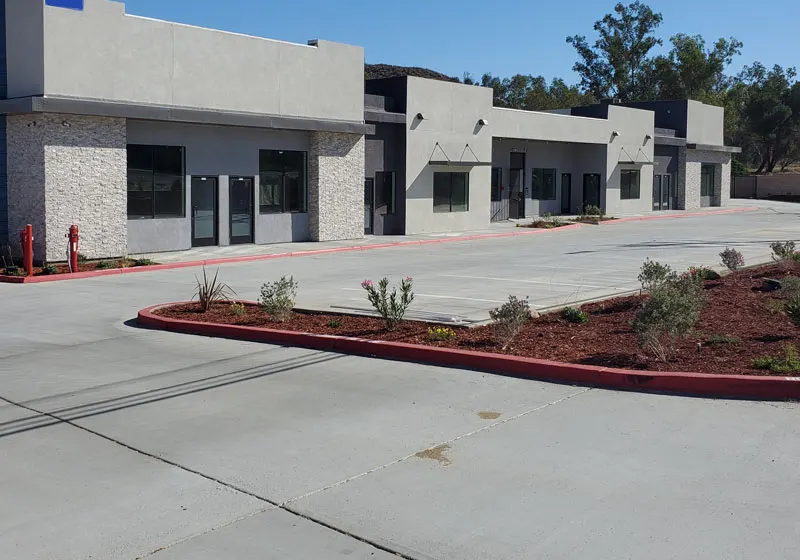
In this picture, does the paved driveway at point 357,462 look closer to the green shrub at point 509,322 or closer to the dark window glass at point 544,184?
the green shrub at point 509,322

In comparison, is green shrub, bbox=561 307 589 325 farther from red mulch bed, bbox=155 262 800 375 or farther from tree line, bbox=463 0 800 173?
tree line, bbox=463 0 800 173

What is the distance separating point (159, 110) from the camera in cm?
2439

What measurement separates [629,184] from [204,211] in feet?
97.7

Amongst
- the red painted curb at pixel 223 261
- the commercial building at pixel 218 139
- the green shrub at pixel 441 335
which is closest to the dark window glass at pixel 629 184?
the commercial building at pixel 218 139

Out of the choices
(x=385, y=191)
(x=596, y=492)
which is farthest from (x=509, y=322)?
(x=385, y=191)

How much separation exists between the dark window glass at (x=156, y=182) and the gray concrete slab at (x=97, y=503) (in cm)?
1847

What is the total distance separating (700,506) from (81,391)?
6.26 m

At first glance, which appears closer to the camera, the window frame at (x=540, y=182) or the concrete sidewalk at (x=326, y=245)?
the concrete sidewalk at (x=326, y=245)

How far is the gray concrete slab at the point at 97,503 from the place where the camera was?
211 inches

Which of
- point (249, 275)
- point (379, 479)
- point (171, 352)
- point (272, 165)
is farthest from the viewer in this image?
point (272, 165)

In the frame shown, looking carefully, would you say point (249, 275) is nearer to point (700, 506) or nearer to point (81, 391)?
point (81, 391)

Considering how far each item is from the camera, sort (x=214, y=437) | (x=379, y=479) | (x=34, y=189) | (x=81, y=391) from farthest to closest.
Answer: (x=34, y=189), (x=81, y=391), (x=214, y=437), (x=379, y=479)

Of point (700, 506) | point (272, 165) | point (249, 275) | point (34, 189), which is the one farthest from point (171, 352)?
point (272, 165)

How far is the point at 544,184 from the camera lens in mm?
46312
